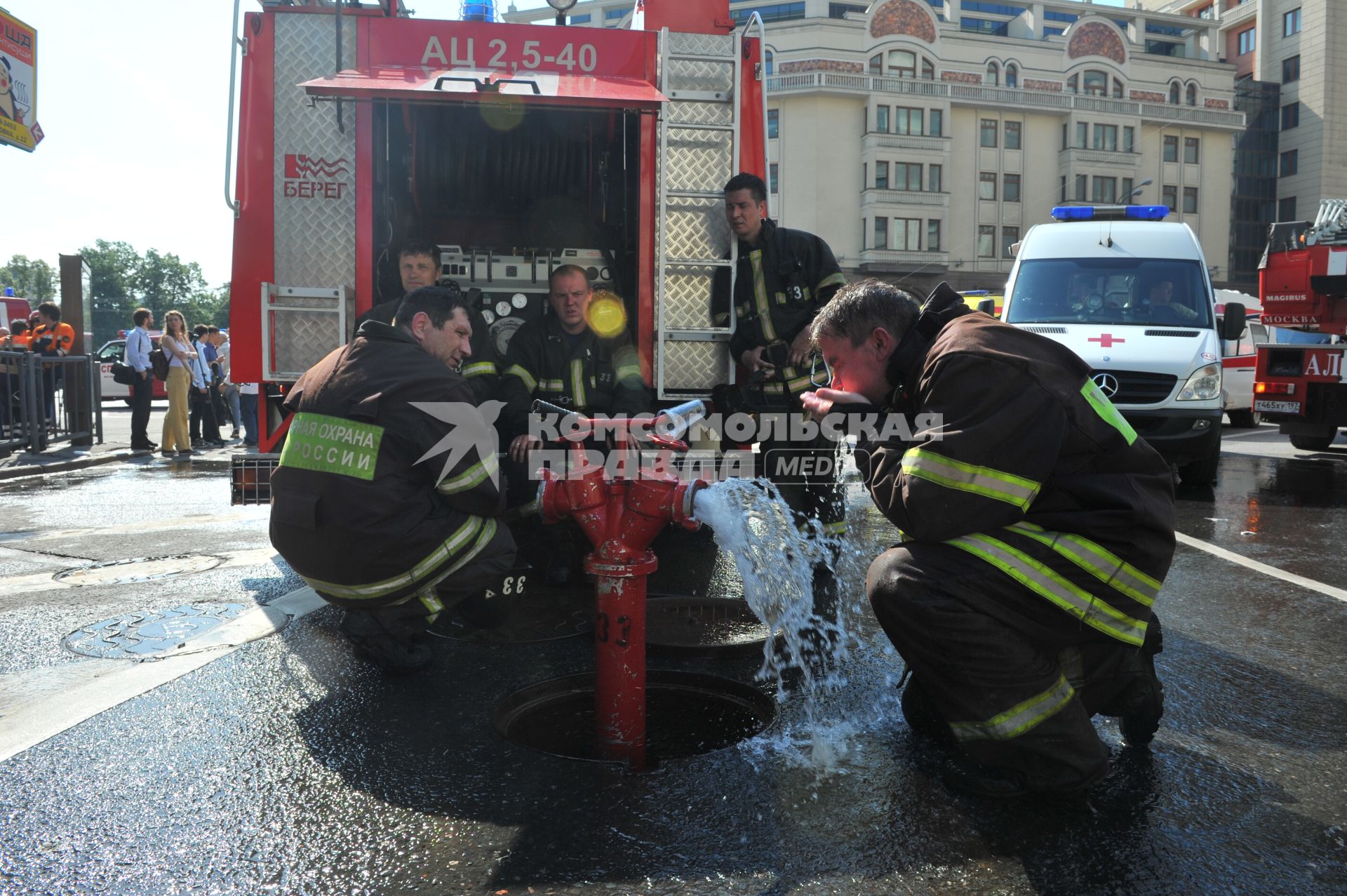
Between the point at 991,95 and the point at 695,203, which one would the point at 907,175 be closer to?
the point at 991,95

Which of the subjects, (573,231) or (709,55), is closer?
(709,55)

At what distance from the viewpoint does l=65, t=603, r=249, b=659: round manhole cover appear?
161 inches

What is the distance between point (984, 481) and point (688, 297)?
11.1ft

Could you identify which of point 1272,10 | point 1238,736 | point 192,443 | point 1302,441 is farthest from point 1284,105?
point 1238,736

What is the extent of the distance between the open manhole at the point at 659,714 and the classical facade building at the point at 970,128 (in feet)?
144

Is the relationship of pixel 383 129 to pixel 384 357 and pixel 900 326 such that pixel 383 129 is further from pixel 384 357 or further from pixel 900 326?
pixel 900 326

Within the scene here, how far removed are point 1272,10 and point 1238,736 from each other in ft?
228

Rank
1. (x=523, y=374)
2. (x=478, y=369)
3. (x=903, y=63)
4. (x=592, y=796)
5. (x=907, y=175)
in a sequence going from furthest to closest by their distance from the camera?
(x=903, y=63)
(x=907, y=175)
(x=523, y=374)
(x=478, y=369)
(x=592, y=796)

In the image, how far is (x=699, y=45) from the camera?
19.0 feet

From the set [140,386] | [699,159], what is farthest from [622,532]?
[140,386]

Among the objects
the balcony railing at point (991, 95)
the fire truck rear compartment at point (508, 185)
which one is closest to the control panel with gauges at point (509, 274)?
the fire truck rear compartment at point (508, 185)

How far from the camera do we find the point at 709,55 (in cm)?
579

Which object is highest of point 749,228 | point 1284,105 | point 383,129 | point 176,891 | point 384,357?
point 1284,105

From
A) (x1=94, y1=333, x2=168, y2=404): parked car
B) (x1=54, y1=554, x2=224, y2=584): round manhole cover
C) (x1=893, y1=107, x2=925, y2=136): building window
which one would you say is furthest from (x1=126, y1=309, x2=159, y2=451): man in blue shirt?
(x1=893, y1=107, x2=925, y2=136): building window
